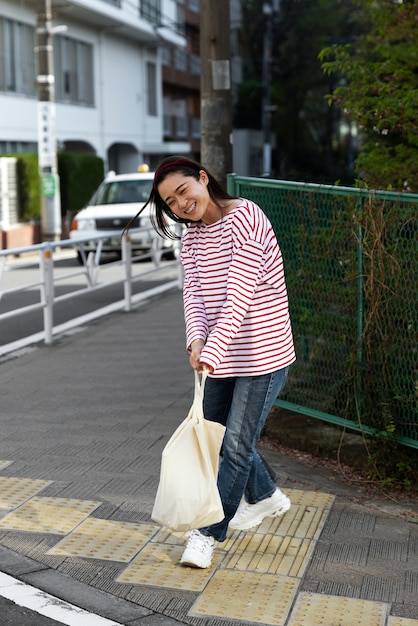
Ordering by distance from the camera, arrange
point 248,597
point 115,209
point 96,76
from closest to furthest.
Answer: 1. point 248,597
2. point 115,209
3. point 96,76

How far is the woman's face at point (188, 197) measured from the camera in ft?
13.6

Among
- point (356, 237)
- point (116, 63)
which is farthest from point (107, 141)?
point (356, 237)

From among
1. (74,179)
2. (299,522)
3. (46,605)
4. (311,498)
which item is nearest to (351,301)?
(311,498)

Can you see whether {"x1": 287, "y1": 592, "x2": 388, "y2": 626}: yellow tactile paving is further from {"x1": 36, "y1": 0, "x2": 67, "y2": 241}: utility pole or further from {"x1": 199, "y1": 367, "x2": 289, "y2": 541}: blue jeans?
{"x1": 36, "y1": 0, "x2": 67, "y2": 241}: utility pole

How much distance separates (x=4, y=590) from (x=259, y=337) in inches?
57.2

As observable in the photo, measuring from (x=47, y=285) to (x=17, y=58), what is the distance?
20.4m

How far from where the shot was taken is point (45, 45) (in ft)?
80.9

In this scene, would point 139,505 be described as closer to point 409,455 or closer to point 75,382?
point 409,455

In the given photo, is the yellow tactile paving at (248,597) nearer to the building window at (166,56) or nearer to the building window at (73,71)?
the building window at (73,71)

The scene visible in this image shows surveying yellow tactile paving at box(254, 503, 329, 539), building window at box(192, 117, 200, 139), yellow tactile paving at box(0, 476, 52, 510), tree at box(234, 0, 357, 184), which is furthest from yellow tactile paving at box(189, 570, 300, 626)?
building window at box(192, 117, 200, 139)

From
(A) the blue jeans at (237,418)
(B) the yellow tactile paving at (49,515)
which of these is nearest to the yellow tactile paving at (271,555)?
(A) the blue jeans at (237,418)

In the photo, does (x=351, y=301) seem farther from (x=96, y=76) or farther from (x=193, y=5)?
(x=193, y=5)

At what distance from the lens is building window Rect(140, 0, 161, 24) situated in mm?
38375

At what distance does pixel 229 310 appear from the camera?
407 cm
